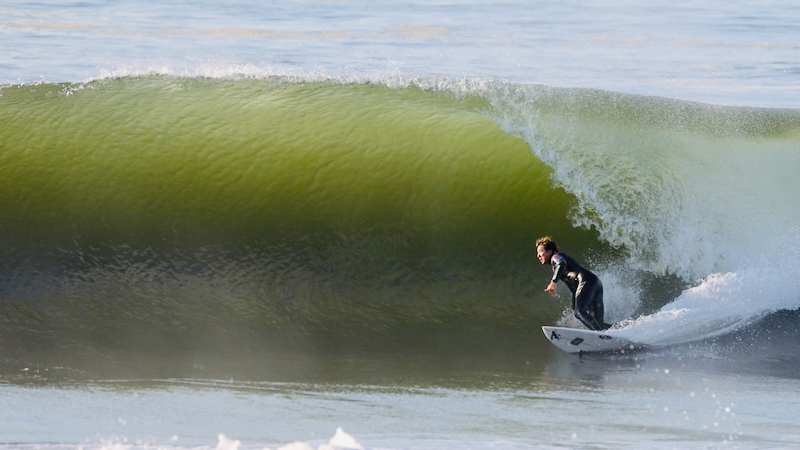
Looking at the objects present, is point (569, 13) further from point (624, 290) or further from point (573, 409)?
point (573, 409)

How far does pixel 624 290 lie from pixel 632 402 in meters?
2.34

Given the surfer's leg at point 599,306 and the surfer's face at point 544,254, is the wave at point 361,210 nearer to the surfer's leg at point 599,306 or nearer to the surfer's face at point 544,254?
the surfer's leg at point 599,306

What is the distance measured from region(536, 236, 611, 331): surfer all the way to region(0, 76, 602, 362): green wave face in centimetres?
52

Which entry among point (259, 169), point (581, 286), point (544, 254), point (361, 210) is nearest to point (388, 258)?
point (361, 210)

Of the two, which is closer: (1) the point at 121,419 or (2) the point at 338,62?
(1) the point at 121,419

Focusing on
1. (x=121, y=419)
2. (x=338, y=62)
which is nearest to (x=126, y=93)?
(x=338, y=62)

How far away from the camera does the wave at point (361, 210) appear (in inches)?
266

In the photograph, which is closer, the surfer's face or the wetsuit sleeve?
the wetsuit sleeve

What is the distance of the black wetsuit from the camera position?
250 inches

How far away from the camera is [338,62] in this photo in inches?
422

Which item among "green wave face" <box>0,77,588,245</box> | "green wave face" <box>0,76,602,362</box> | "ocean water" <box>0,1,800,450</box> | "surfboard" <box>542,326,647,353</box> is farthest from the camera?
"green wave face" <box>0,77,588,245</box>

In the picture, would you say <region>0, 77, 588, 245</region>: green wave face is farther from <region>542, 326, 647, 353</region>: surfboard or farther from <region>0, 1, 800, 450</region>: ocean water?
<region>542, 326, 647, 353</region>: surfboard

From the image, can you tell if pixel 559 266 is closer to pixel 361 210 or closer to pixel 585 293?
pixel 585 293

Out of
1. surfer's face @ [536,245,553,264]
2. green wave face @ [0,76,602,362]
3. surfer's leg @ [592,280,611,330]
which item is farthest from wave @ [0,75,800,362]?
surfer's face @ [536,245,553,264]
